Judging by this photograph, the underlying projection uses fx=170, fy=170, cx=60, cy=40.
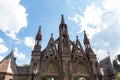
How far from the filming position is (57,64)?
33812 millimetres

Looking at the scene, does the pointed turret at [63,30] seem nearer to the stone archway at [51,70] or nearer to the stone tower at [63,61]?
the stone tower at [63,61]

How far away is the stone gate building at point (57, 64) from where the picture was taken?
105 feet

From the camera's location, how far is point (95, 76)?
110 feet

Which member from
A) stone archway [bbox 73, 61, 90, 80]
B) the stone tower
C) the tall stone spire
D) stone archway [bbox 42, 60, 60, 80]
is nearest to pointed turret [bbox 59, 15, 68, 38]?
the stone tower

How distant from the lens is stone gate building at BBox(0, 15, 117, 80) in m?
32.1

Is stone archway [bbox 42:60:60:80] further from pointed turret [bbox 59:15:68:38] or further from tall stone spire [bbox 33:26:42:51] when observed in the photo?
pointed turret [bbox 59:15:68:38]

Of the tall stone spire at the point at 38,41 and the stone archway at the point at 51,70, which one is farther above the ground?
the tall stone spire at the point at 38,41

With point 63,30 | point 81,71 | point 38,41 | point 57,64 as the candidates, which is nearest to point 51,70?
point 57,64

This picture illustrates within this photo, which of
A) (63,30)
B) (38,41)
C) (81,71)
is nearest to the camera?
(81,71)

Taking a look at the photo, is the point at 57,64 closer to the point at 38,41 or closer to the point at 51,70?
the point at 51,70

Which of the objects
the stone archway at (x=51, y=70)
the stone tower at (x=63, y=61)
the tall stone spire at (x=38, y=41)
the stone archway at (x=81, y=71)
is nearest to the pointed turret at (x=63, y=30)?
the stone tower at (x=63, y=61)

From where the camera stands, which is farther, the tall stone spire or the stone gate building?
the tall stone spire

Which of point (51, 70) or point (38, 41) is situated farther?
point (38, 41)

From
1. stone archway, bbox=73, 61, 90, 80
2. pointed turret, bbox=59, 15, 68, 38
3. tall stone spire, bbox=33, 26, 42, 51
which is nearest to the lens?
stone archway, bbox=73, 61, 90, 80
